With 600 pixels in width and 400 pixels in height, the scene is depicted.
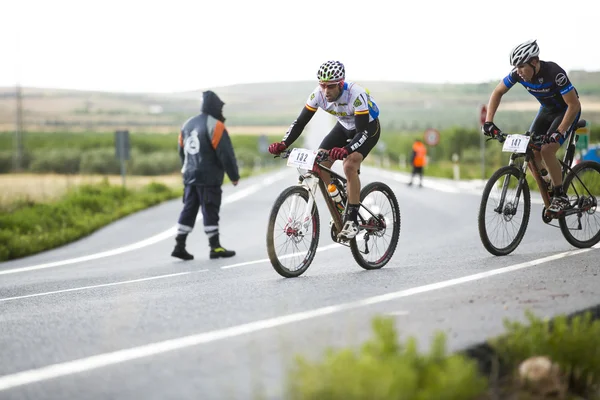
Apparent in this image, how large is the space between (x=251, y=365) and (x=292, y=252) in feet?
11.7

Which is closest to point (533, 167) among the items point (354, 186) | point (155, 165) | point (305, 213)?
point (354, 186)

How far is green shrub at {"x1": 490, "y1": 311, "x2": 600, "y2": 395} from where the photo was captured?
3.89 m

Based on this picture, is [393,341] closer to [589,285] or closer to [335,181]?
[589,285]

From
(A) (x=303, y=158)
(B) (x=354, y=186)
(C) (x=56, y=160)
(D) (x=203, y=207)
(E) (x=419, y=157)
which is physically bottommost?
(C) (x=56, y=160)

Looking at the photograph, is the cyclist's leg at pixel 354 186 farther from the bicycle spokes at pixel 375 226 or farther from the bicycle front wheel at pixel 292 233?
the bicycle front wheel at pixel 292 233

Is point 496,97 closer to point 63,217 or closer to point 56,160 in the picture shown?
point 63,217

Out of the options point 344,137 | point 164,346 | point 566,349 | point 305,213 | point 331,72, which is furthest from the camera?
point 344,137

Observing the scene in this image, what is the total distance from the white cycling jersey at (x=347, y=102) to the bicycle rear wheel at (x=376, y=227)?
2.56ft

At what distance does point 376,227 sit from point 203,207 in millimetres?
3739

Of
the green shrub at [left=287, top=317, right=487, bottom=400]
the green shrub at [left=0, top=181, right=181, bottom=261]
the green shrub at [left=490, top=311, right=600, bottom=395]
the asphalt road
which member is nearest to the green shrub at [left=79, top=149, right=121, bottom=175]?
the green shrub at [left=0, top=181, right=181, bottom=261]

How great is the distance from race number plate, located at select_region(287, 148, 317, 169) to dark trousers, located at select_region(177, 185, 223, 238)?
3.93 meters

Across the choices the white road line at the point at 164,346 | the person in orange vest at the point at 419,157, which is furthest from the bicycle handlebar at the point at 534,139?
the person in orange vest at the point at 419,157

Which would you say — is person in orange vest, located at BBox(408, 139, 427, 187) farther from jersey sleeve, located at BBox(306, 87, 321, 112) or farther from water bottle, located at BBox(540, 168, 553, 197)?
jersey sleeve, located at BBox(306, 87, 321, 112)

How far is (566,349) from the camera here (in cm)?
391
